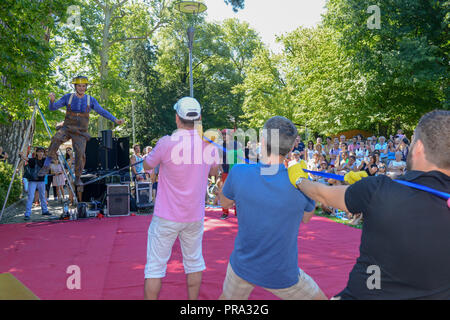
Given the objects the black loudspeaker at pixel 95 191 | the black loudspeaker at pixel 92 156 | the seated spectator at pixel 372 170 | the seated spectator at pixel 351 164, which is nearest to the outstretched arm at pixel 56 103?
the black loudspeaker at pixel 92 156

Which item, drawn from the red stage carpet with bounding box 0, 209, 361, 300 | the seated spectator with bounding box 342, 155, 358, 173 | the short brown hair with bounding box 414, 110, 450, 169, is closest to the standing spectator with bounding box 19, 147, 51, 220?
the red stage carpet with bounding box 0, 209, 361, 300

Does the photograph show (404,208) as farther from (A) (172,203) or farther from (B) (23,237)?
(B) (23,237)

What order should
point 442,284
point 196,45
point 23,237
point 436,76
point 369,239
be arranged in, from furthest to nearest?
point 196,45
point 436,76
point 23,237
point 369,239
point 442,284

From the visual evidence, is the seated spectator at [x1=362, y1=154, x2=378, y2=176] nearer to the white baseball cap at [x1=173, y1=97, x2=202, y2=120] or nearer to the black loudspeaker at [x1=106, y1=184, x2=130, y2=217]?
the black loudspeaker at [x1=106, y1=184, x2=130, y2=217]

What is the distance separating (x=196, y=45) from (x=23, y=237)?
1461 inches

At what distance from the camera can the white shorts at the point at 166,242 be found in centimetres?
362

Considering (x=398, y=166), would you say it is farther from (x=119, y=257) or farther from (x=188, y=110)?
(x=188, y=110)

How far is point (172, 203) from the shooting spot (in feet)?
12.1

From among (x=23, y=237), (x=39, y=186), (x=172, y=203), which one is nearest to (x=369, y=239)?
(x=172, y=203)

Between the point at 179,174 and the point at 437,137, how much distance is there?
239 cm

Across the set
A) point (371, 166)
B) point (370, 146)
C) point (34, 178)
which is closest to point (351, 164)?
point (371, 166)

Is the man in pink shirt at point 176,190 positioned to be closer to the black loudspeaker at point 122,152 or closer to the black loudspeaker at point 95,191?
the black loudspeaker at point 122,152

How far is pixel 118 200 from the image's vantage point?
11.4m

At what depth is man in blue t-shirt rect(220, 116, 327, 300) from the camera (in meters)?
2.64
